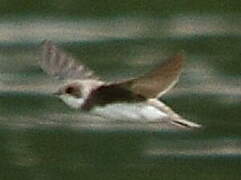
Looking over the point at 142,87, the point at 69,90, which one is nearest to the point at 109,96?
the point at 69,90

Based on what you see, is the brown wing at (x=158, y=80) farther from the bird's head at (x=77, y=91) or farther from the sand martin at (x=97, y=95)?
the bird's head at (x=77, y=91)

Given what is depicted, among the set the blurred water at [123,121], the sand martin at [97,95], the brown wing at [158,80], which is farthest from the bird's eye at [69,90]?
the blurred water at [123,121]

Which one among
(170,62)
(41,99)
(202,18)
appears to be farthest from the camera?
(202,18)

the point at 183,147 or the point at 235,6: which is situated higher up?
the point at 235,6

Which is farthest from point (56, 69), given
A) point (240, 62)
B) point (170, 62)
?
point (240, 62)

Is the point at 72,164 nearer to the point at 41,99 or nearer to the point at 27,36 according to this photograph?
the point at 41,99

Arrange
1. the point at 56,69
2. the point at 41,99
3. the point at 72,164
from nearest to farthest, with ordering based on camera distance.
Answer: the point at 56,69, the point at 72,164, the point at 41,99
